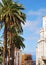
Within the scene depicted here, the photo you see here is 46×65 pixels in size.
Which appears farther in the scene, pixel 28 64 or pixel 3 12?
pixel 28 64

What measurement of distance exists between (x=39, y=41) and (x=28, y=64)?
61822 millimetres

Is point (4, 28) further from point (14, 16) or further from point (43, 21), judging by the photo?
point (43, 21)

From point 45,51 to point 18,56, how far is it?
5590cm

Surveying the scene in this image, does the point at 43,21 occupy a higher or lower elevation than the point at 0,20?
higher

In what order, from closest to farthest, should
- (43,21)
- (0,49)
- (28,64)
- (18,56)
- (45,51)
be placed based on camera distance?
(0,49), (45,51), (43,21), (18,56), (28,64)

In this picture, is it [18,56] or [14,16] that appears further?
[18,56]

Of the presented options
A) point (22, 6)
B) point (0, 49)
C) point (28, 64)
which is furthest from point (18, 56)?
point (22, 6)

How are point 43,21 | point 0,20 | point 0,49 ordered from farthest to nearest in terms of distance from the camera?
point 43,21 < point 0,49 < point 0,20

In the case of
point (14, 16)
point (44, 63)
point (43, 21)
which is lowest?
point (44, 63)

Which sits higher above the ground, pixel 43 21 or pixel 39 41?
pixel 43 21

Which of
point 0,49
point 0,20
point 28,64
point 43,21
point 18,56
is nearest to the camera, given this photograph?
point 0,20

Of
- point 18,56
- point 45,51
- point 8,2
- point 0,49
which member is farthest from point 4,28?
point 18,56

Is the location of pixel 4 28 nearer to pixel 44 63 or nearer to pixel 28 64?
pixel 44 63

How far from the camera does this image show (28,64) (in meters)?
172
